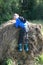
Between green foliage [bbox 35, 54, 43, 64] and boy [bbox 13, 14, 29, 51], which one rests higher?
boy [bbox 13, 14, 29, 51]

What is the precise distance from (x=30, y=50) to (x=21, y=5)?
1668 centimetres

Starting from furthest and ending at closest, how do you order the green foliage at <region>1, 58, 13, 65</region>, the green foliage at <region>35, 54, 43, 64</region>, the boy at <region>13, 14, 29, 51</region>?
the green foliage at <region>35, 54, 43, 64</region> → the boy at <region>13, 14, 29, 51</region> → the green foliage at <region>1, 58, 13, 65</region>

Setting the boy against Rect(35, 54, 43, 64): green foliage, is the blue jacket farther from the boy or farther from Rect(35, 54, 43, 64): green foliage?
Rect(35, 54, 43, 64): green foliage

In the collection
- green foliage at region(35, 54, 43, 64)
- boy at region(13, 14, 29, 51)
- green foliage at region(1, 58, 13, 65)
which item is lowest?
green foliage at region(35, 54, 43, 64)

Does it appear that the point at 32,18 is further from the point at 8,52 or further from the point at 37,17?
the point at 8,52

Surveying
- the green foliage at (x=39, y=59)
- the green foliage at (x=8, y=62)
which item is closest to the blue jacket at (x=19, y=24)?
the green foliage at (x=8, y=62)

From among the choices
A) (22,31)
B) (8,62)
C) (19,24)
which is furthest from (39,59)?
(19,24)

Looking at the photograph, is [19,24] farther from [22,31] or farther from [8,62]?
[8,62]

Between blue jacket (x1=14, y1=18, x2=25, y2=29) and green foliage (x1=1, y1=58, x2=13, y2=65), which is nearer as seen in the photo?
green foliage (x1=1, y1=58, x2=13, y2=65)

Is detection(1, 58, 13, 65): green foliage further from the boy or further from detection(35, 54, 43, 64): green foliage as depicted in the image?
detection(35, 54, 43, 64): green foliage

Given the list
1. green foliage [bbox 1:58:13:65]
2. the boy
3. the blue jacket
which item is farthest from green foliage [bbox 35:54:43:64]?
the blue jacket

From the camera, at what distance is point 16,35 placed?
10.3m

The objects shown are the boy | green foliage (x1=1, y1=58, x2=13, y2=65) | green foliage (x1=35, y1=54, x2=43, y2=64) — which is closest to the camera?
green foliage (x1=1, y1=58, x2=13, y2=65)

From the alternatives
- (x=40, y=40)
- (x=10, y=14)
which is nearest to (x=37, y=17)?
(x=10, y=14)
